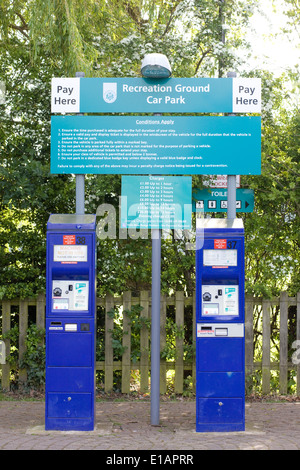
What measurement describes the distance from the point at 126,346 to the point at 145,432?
2045mm

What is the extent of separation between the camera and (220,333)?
5801 mm

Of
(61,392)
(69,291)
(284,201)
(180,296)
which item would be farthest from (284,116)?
(61,392)

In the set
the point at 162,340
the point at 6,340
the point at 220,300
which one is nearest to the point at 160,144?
the point at 220,300

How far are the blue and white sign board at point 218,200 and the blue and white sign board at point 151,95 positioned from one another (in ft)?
6.11

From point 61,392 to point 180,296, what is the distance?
249 centimetres

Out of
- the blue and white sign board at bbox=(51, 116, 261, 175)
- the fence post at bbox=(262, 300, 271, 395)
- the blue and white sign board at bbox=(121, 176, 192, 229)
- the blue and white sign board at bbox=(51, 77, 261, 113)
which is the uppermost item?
the blue and white sign board at bbox=(51, 77, 261, 113)

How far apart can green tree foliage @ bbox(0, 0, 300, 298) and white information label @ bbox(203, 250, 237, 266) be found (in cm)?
202

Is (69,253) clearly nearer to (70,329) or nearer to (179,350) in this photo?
(70,329)

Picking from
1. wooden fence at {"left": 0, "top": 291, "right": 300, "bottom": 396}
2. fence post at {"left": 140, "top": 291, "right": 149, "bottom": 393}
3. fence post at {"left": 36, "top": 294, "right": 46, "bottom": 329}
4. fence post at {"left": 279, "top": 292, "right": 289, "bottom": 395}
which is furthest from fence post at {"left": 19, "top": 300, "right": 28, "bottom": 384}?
fence post at {"left": 279, "top": 292, "right": 289, "bottom": 395}

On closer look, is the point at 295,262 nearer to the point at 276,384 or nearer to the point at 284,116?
the point at 276,384

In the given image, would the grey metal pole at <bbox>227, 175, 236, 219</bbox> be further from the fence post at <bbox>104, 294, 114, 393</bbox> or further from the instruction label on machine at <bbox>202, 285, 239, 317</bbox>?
the fence post at <bbox>104, 294, 114, 393</bbox>

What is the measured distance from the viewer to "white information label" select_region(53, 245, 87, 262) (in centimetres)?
582

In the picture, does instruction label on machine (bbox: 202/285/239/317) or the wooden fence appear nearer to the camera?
instruction label on machine (bbox: 202/285/239/317)

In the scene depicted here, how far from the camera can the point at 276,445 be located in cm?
533
